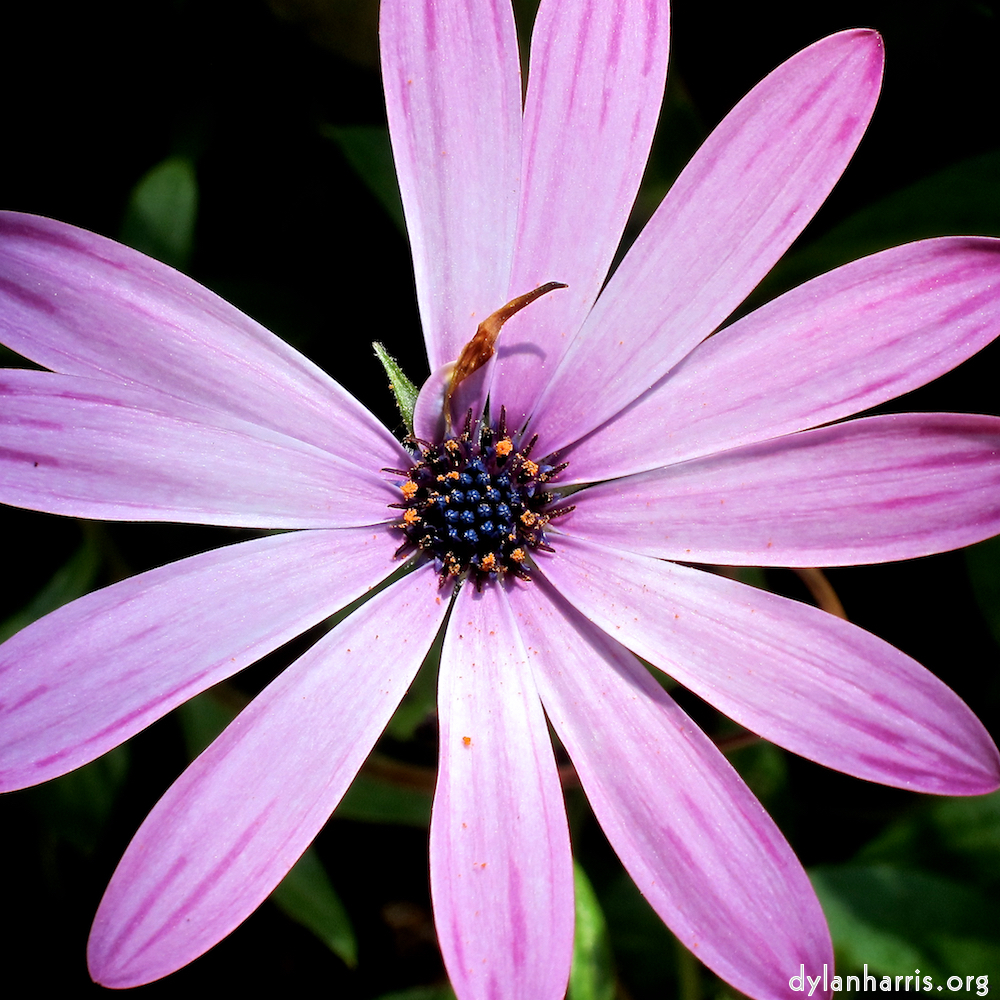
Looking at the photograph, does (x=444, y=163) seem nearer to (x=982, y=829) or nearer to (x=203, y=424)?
(x=203, y=424)

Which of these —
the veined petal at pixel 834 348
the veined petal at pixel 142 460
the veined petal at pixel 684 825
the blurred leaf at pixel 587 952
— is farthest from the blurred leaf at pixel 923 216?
the blurred leaf at pixel 587 952

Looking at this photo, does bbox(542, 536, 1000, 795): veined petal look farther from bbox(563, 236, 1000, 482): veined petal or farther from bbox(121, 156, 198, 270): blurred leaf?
bbox(121, 156, 198, 270): blurred leaf

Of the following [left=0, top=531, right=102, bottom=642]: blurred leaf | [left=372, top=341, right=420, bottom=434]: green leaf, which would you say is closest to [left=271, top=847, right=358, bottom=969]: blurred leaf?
[left=0, top=531, right=102, bottom=642]: blurred leaf

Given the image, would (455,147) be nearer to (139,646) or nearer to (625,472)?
(625,472)

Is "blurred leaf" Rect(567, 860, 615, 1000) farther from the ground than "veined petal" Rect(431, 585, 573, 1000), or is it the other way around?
"veined petal" Rect(431, 585, 573, 1000)

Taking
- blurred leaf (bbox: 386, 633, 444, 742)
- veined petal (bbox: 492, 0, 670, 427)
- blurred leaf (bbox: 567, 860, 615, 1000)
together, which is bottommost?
blurred leaf (bbox: 567, 860, 615, 1000)

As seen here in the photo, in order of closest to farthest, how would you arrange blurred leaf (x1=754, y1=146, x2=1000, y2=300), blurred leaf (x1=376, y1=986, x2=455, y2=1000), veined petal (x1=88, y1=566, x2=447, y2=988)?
veined petal (x1=88, y1=566, x2=447, y2=988) < blurred leaf (x1=754, y1=146, x2=1000, y2=300) < blurred leaf (x1=376, y1=986, x2=455, y2=1000)

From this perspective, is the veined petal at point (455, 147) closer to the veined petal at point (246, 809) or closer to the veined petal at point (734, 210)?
the veined petal at point (734, 210)
